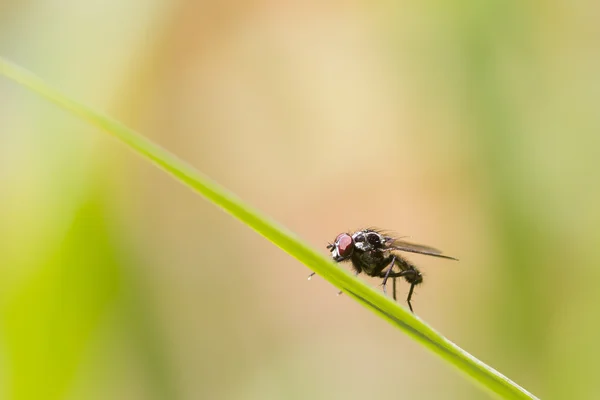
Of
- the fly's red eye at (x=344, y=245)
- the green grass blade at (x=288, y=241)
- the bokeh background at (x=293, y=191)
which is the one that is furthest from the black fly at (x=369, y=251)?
the green grass blade at (x=288, y=241)

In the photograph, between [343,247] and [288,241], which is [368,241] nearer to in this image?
[343,247]

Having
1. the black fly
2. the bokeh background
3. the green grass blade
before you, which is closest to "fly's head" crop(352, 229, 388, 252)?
the black fly

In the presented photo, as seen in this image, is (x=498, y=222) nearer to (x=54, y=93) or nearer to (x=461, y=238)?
(x=461, y=238)

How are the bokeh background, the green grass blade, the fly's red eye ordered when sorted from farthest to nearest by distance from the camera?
the fly's red eye < the bokeh background < the green grass blade

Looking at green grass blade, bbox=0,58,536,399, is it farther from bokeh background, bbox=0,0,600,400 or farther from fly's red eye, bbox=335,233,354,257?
fly's red eye, bbox=335,233,354,257

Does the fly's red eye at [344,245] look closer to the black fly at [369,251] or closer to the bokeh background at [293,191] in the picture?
the black fly at [369,251]
